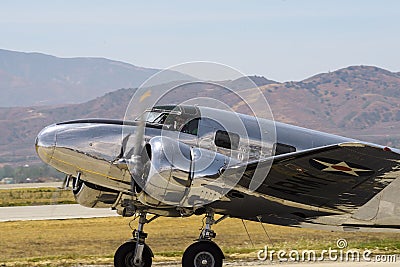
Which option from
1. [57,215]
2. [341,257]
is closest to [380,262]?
[341,257]

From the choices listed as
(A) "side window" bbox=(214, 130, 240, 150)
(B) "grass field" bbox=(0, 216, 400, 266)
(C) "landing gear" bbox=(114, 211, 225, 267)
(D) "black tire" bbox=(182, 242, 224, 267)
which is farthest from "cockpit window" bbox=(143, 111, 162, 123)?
(B) "grass field" bbox=(0, 216, 400, 266)

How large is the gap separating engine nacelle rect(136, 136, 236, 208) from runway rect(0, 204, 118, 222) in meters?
17.6

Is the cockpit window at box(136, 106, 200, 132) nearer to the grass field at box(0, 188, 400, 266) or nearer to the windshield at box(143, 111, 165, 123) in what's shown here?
the windshield at box(143, 111, 165, 123)

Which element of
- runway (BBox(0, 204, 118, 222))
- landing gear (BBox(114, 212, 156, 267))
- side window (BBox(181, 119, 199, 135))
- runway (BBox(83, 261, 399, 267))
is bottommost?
runway (BBox(0, 204, 118, 222))

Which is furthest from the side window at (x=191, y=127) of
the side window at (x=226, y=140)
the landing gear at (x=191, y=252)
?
the landing gear at (x=191, y=252)

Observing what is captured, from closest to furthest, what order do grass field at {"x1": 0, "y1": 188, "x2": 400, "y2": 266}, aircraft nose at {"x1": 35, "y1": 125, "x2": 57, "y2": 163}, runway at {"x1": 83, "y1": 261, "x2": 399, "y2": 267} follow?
aircraft nose at {"x1": 35, "y1": 125, "x2": 57, "y2": 163}
runway at {"x1": 83, "y1": 261, "x2": 399, "y2": 267}
grass field at {"x1": 0, "y1": 188, "x2": 400, "y2": 266}

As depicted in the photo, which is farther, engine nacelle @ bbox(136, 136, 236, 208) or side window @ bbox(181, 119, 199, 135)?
side window @ bbox(181, 119, 199, 135)

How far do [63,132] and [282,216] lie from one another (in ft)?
15.0

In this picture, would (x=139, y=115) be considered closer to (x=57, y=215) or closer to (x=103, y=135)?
(x=103, y=135)

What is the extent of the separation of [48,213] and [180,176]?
2164cm

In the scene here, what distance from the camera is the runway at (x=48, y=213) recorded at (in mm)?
31453

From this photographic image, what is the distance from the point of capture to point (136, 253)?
14672mm

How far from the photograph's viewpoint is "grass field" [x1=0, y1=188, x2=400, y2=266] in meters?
19.5

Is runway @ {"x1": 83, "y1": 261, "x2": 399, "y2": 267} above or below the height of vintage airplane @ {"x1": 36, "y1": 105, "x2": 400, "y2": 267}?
below
